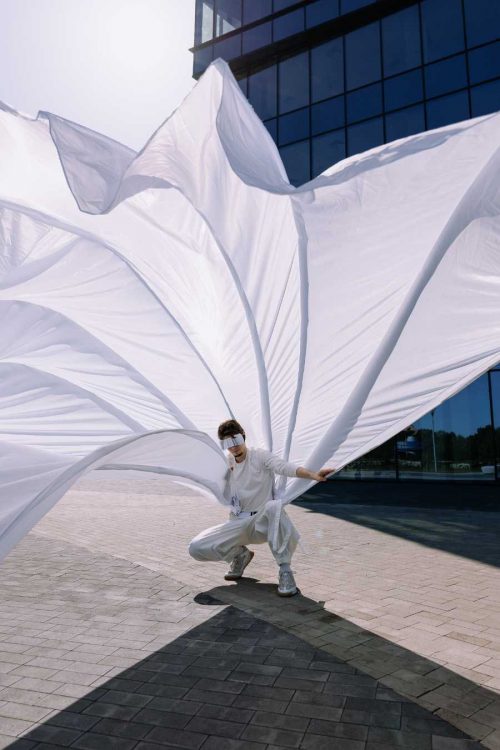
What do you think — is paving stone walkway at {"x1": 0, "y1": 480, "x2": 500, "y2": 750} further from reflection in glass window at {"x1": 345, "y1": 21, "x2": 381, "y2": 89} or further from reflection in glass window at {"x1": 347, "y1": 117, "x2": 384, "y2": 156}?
reflection in glass window at {"x1": 345, "y1": 21, "x2": 381, "y2": 89}

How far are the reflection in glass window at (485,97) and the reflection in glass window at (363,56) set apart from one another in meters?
3.74

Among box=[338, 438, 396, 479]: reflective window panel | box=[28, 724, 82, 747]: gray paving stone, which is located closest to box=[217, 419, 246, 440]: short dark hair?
box=[28, 724, 82, 747]: gray paving stone

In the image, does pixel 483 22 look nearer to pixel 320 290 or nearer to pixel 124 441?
pixel 320 290

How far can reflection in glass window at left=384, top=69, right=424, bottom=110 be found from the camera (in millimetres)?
20281

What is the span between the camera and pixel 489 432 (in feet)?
64.6

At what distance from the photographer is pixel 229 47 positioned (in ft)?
80.0

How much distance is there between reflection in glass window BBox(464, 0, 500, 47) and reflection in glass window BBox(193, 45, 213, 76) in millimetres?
10506

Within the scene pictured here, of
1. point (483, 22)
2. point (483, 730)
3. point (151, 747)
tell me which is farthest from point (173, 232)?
point (483, 22)

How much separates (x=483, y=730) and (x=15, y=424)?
14.1ft

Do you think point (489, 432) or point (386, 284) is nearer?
point (386, 284)

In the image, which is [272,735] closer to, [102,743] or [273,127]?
[102,743]

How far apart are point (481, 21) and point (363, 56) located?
4126 millimetres

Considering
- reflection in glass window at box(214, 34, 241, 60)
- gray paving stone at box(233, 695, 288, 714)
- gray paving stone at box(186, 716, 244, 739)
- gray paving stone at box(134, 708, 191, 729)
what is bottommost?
gray paving stone at box(134, 708, 191, 729)

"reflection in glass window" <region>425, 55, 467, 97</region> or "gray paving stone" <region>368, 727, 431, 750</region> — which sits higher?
"reflection in glass window" <region>425, 55, 467, 97</region>
